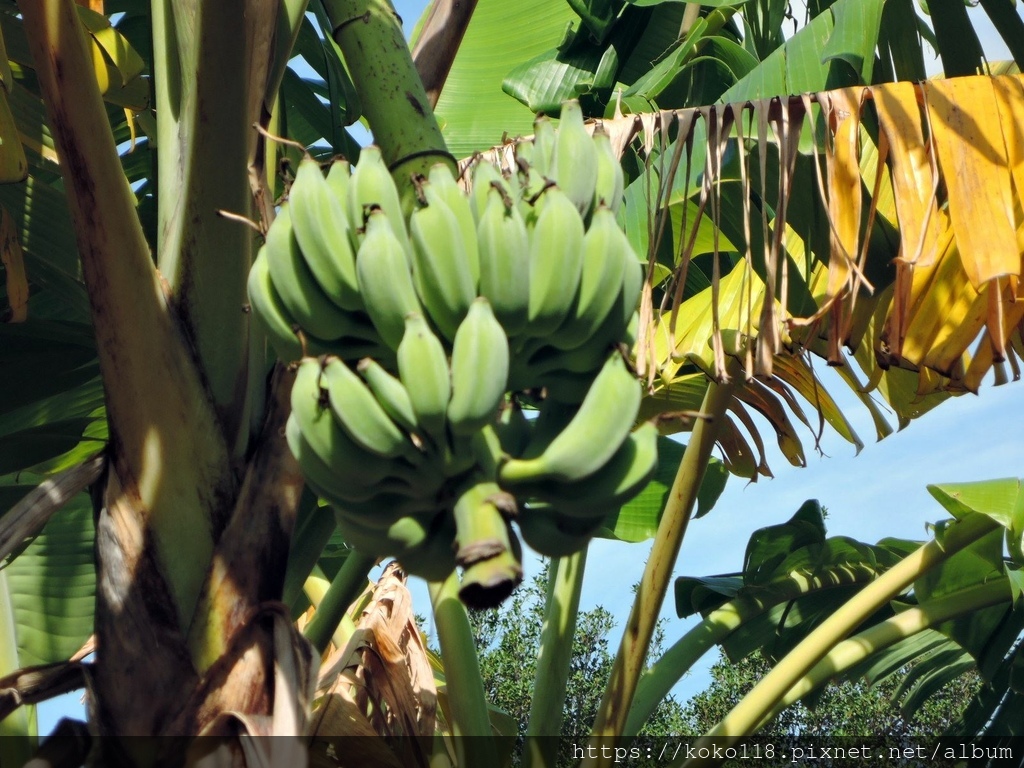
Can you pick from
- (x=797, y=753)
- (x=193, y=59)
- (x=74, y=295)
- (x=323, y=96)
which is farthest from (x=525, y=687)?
(x=193, y=59)

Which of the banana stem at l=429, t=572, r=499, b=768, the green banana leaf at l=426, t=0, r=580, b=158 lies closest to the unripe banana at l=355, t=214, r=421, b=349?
the banana stem at l=429, t=572, r=499, b=768

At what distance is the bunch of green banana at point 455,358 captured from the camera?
2.74 feet

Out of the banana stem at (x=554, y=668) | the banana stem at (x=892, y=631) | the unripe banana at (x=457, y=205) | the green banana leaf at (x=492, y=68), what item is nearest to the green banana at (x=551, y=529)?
the unripe banana at (x=457, y=205)

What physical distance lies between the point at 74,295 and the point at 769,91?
1319 mm

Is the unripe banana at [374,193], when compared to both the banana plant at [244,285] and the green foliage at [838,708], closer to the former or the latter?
the banana plant at [244,285]

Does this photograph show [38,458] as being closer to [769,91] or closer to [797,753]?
[769,91]

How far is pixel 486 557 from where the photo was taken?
729 mm

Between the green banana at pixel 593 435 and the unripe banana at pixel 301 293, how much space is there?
24 centimetres

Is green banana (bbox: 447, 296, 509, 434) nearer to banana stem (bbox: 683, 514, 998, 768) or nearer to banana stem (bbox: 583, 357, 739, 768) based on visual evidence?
banana stem (bbox: 583, 357, 739, 768)

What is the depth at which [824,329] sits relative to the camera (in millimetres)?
1745

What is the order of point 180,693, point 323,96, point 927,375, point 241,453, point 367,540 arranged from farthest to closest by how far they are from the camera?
1. point 323,96
2. point 927,375
3. point 241,453
4. point 180,693
5. point 367,540

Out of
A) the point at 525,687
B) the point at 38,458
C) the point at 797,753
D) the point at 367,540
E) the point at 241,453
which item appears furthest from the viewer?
the point at 525,687

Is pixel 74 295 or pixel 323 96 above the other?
pixel 323 96

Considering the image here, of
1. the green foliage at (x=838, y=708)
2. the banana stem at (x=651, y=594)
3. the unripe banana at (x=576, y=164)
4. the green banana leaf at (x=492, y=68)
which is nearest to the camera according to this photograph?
the unripe banana at (x=576, y=164)
